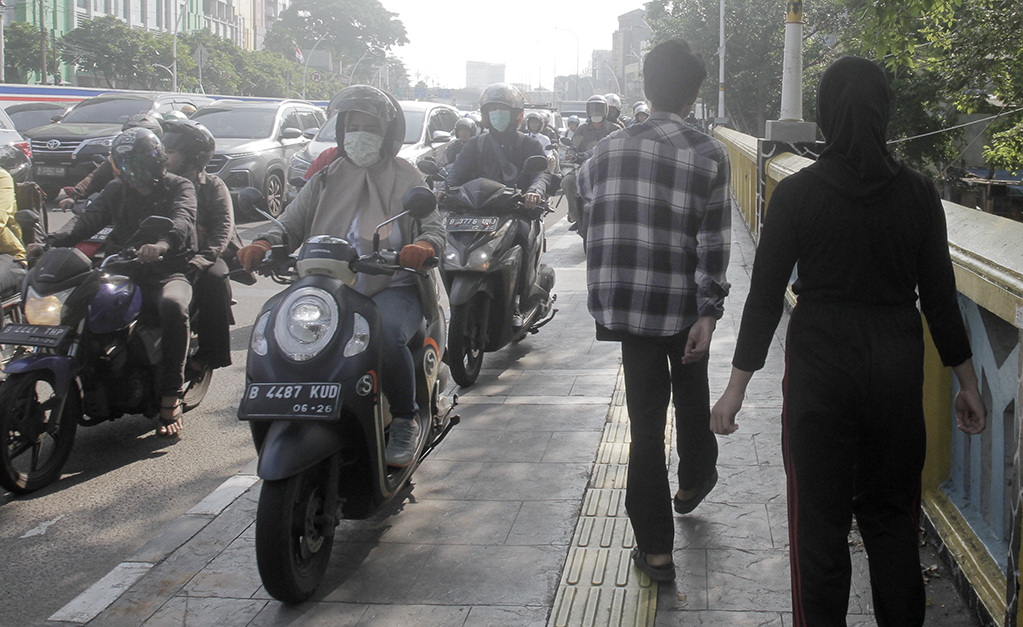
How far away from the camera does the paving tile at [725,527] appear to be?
374 cm

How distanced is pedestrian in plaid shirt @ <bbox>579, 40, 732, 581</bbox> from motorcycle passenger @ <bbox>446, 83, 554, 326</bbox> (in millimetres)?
3504

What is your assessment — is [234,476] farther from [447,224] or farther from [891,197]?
[891,197]

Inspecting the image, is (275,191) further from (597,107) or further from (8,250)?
(8,250)

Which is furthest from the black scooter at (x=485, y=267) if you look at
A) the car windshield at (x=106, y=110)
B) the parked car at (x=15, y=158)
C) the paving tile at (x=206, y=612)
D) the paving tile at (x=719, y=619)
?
the car windshield at (x=106, y=110)

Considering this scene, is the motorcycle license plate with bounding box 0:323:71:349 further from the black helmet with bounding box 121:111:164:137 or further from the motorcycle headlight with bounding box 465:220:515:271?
the motorcycle headlight with bounding box 465:220:515:271

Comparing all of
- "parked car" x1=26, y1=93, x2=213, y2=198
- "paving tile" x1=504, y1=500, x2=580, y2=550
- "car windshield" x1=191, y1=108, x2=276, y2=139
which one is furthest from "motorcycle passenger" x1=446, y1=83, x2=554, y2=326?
"parked car" x1=26, y1=93, x2=213, y2=198

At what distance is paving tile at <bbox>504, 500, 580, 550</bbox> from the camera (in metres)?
3.87

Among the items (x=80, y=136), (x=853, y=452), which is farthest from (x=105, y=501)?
(x=80, y=136)

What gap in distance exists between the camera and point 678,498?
3.98 meters

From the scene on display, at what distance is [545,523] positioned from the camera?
159 inches

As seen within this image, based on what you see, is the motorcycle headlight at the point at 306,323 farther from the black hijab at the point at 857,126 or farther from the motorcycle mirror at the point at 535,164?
the motorcycle mirror at the point at 535,164

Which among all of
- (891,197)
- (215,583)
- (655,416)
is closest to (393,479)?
(215,583)

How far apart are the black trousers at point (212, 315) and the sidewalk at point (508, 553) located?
1.04 meters

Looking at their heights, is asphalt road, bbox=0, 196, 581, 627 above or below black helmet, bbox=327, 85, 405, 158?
below
